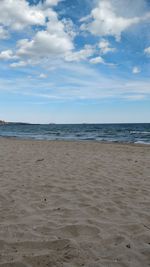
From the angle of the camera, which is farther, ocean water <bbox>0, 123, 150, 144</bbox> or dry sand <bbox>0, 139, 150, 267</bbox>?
ocean water <bbox>0, 123, 150, 144</bbox>

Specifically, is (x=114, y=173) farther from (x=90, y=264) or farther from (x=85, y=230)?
(x=90, y=264)

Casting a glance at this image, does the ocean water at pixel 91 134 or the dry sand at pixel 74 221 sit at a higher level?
the ocean water at pixel 91 134

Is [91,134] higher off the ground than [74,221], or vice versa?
[91,134]

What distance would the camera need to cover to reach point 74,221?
4.17 meters

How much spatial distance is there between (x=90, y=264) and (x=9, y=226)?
1510 millimetres

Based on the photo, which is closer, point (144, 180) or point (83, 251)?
point (83, 251)

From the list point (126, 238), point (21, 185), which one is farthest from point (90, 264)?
point (21, 185)

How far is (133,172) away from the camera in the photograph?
819cm

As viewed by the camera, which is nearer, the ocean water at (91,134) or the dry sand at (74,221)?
the dry sand at (74,221)

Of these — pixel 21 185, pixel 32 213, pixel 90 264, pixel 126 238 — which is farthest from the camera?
pixel 21 185

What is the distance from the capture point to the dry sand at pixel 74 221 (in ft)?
10.2

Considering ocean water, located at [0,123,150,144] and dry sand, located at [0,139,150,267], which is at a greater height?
ocean water, located at [0,123,150,144]

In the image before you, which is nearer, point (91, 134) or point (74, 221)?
point (74, 221)

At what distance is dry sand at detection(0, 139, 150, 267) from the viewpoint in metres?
3.11
